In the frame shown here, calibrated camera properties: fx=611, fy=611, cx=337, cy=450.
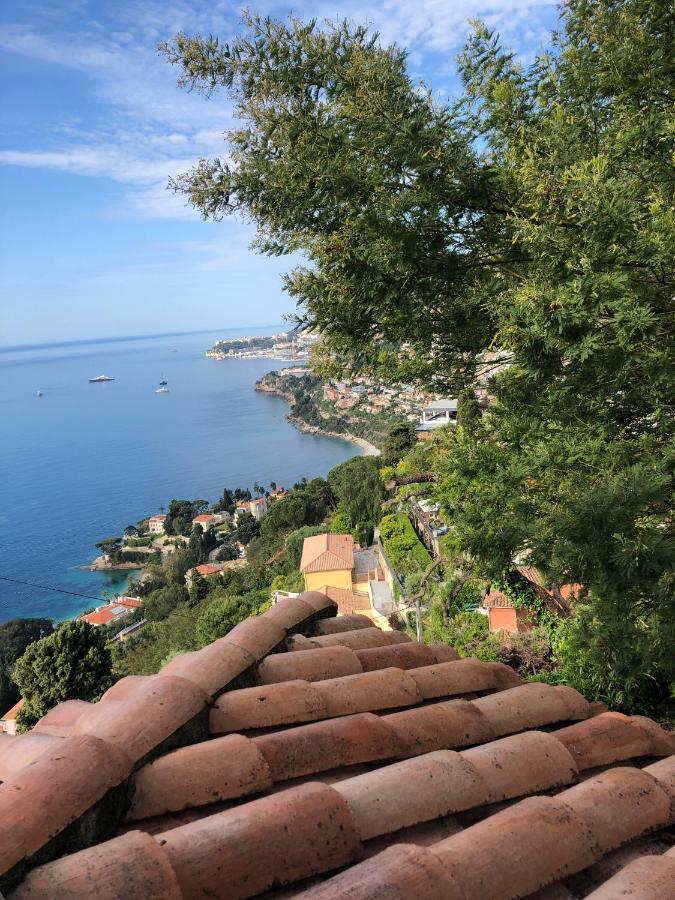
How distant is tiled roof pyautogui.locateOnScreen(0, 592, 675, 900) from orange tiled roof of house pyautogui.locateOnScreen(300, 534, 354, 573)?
17.8 metres

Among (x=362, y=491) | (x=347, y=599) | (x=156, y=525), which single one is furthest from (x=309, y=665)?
(x=156, y=525)

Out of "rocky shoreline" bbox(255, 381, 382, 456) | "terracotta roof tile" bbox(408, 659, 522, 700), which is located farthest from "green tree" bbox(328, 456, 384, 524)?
"rocky shoreline" bbox(255, 381, 382, 456)

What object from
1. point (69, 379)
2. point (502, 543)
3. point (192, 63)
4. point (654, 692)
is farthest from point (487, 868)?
point (69, 379)

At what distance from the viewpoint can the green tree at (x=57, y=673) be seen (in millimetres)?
14188

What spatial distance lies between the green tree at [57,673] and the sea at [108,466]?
604 centimetres

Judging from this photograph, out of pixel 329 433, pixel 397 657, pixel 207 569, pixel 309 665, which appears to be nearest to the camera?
pixel 309 665

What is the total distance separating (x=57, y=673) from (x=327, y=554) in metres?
8.88

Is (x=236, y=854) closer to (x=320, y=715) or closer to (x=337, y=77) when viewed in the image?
(x=320, y=715)

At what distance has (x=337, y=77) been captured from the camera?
2889 millimetres

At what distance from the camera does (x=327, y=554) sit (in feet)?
66.8

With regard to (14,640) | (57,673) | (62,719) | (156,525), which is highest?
(62,719)

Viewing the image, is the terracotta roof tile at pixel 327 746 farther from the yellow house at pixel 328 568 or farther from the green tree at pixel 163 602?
the green tree at pixel 163 602

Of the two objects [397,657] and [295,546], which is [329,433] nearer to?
[295,546]

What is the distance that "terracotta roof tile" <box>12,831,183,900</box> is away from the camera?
987mm
